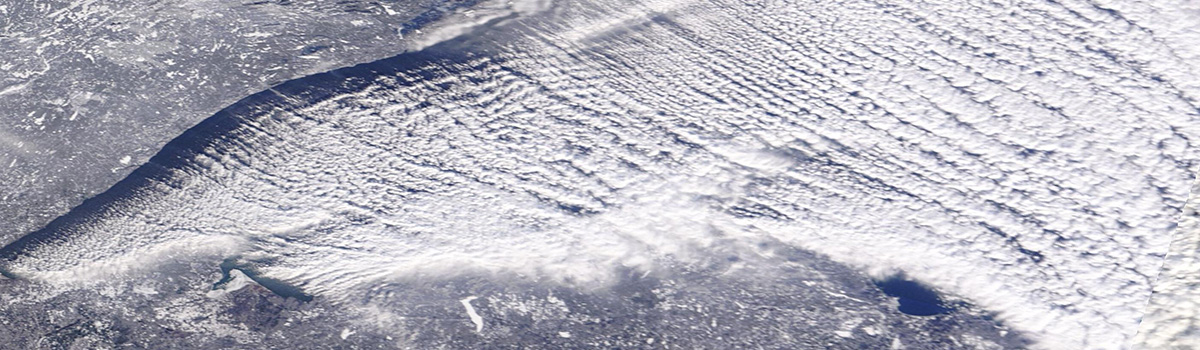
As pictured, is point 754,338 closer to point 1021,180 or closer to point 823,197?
point 823,197

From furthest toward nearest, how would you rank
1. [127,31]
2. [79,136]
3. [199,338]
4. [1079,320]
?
[127,31], [79,136], [199,338], [1079,320]

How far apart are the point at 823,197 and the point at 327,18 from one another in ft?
3.78

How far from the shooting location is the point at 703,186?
190 cm

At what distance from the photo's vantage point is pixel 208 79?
211 centimetres

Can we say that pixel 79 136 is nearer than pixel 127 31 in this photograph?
Yes

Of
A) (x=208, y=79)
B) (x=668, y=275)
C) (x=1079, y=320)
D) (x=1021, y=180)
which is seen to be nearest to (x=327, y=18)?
(x=208, y=79)

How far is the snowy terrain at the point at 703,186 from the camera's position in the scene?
1.73 m

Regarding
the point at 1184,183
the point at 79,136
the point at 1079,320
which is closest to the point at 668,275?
the point at 1079,320

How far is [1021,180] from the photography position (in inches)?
73.5

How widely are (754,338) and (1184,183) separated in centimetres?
85

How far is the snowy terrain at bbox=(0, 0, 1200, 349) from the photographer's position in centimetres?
173

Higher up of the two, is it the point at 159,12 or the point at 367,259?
the point at 159,12

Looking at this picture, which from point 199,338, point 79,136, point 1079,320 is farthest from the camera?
point 79,136

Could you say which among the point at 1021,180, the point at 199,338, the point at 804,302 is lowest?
the point at 199,338
